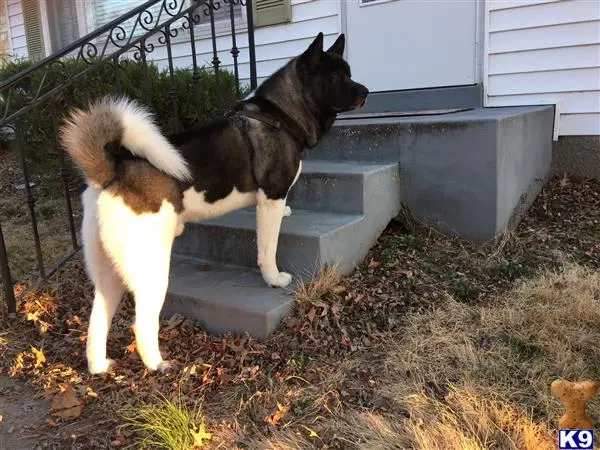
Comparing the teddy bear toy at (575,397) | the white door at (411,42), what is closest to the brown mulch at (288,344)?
the teddy bear toy at (575,397)

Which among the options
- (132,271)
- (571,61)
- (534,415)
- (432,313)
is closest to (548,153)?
(571,61)

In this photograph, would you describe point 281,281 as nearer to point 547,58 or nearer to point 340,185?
point 340,185

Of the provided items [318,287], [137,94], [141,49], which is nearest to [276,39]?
[137,94]

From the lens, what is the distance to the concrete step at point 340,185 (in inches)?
142

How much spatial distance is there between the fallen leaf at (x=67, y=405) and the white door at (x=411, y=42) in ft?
13.8

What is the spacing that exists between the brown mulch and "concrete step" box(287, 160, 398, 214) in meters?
0.40

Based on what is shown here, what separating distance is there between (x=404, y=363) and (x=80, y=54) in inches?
114

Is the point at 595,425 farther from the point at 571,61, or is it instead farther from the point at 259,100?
the point at 571,61

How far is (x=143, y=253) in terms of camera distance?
2.46 meters

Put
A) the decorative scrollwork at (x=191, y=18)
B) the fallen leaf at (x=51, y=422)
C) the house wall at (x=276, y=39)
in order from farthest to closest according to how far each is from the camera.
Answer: the house wall at (x=276, y=39), the decorative scrollwork at (x=191, y=18), the fallen leaf at (x=51, y=422)

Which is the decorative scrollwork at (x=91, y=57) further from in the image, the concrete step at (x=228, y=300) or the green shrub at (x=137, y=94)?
the concrete step at (x=228, y=300)

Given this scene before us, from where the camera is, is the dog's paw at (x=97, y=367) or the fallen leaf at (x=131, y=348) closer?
the dog's paw at (x=97, y=367)

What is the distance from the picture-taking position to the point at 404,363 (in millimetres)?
2467

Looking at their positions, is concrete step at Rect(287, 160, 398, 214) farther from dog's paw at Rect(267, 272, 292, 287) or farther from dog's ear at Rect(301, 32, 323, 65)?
Result: dog's ear at Rect(301, 32, 323, 65)
